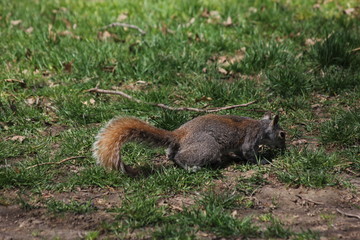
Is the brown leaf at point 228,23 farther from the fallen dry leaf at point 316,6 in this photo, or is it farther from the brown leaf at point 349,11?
the brown leaf at point 349,11

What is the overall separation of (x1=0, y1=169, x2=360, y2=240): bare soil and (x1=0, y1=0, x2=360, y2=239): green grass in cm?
7

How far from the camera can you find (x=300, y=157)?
15.3ft

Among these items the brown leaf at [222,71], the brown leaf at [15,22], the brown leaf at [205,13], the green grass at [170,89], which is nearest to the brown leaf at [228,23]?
the green grass at [170,89]

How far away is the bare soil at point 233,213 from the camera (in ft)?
12.4

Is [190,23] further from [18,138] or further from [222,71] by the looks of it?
[18,138]

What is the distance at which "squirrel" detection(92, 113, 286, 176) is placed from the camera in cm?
434

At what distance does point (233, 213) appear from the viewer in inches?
156

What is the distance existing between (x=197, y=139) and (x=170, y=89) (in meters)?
1.87

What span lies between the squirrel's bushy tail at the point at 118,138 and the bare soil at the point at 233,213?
25 cm

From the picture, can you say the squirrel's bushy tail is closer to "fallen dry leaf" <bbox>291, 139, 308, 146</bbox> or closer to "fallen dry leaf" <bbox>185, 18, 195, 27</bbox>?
"fallen dry leaf" <bbox>291, 139, 308, 146</bbox>

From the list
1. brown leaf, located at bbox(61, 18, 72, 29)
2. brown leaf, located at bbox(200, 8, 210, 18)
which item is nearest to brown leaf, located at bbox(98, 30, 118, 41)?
brown leaf, located at bbox(61, 18, 72, 29)

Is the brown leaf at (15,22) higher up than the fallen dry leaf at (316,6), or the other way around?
the fallen dry leaf at (316,6)

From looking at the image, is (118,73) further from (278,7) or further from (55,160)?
(278,7)

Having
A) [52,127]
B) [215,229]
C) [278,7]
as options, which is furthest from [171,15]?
[215,229]
